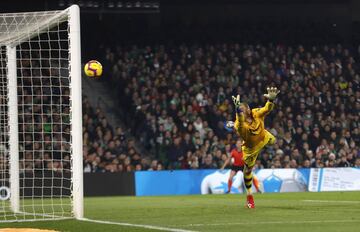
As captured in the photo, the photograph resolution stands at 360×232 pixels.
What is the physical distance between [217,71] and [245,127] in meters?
20.2

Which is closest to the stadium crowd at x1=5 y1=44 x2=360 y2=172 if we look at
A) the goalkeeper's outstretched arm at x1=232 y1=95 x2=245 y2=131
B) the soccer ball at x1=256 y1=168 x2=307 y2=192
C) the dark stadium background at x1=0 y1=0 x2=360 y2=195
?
the dark stadium background at x1=0 y1=0 x2=360 y2=195

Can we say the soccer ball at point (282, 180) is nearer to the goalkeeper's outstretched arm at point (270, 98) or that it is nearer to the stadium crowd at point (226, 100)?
the stadium crowd at point (226, 100)

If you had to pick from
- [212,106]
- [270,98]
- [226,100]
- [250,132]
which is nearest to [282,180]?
[212,106]

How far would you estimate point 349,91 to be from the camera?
1575 inches

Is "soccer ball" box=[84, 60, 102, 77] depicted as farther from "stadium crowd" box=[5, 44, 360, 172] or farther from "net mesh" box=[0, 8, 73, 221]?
"stadium crowd" box=[5, 44, 360, 172]

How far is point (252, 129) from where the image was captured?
63.5 ft

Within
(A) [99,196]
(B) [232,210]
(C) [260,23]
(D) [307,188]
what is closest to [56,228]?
(B) [232,210]

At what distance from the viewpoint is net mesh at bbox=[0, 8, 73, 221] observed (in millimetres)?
17938

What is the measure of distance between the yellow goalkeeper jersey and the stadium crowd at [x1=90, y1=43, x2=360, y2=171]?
13317mm

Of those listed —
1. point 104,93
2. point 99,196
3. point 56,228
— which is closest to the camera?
point 56,228

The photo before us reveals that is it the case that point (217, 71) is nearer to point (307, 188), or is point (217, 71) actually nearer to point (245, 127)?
point (307, 188)

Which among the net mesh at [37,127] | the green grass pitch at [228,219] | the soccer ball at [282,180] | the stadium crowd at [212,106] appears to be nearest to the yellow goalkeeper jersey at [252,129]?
the green grass pitch at [228,219]

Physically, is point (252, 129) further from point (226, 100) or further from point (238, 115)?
point (226, 100)

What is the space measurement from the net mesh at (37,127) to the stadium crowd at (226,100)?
2963mm
